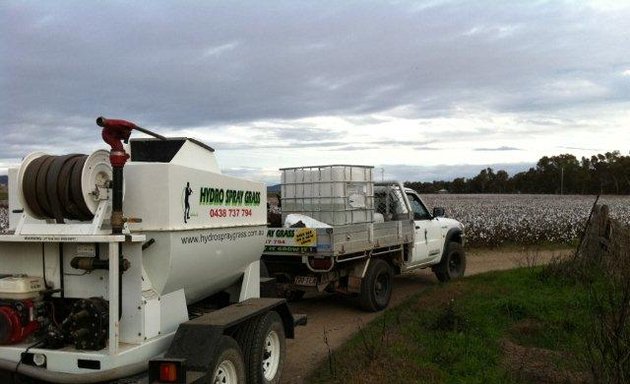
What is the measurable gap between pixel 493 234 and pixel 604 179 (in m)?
14.7

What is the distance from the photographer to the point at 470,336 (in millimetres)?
8094

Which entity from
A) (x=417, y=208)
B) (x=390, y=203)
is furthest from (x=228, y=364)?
(x=417, y=208)

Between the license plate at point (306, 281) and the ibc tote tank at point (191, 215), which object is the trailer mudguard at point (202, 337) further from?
the license plate at point (306, 281)

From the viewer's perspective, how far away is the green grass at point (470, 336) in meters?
6.59

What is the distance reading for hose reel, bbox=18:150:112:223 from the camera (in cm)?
491

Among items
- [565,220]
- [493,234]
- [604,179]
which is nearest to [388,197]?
[604,179]

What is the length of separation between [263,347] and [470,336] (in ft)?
10.6

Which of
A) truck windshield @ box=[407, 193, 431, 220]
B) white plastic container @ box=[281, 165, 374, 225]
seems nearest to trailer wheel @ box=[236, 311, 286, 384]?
white plastic container @ box=[281, 165, 374, 225]

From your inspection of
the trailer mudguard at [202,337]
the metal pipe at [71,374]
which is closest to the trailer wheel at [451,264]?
the trailer mudguard at [202,337]

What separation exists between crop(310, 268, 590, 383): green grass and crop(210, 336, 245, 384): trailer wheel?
128 cm

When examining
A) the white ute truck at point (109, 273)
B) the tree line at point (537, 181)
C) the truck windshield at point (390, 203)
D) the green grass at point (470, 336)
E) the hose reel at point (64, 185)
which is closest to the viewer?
the white ute truck at point (109, 273)

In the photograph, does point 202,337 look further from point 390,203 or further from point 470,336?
point 390,203

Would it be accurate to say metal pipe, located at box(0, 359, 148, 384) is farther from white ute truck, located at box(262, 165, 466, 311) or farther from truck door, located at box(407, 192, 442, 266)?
truck door, located at box(407, 192, 442, 266)

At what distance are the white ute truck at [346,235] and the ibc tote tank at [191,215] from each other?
250 centimetres
